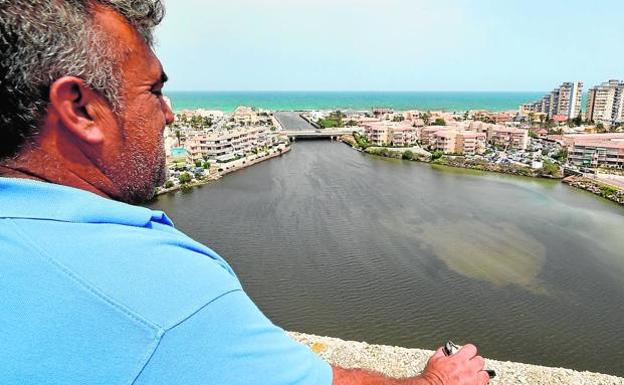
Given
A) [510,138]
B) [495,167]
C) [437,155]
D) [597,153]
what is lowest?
[495,167]

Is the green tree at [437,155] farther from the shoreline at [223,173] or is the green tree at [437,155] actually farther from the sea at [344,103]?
the sea at [344,103]

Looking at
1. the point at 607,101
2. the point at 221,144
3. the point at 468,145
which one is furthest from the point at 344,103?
the point at 221,144

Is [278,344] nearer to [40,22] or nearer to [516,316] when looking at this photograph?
[40,22]

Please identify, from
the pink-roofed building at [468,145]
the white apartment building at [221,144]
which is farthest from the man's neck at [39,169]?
the pink-roofed building at [468,145]

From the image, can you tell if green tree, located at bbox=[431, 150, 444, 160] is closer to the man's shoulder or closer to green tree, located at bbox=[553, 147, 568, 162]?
green tree, located at bbox=[553, 147, 568, 162]

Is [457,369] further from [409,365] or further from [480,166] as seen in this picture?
[480,166]

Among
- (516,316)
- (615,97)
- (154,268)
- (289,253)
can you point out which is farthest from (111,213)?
(615,97)
